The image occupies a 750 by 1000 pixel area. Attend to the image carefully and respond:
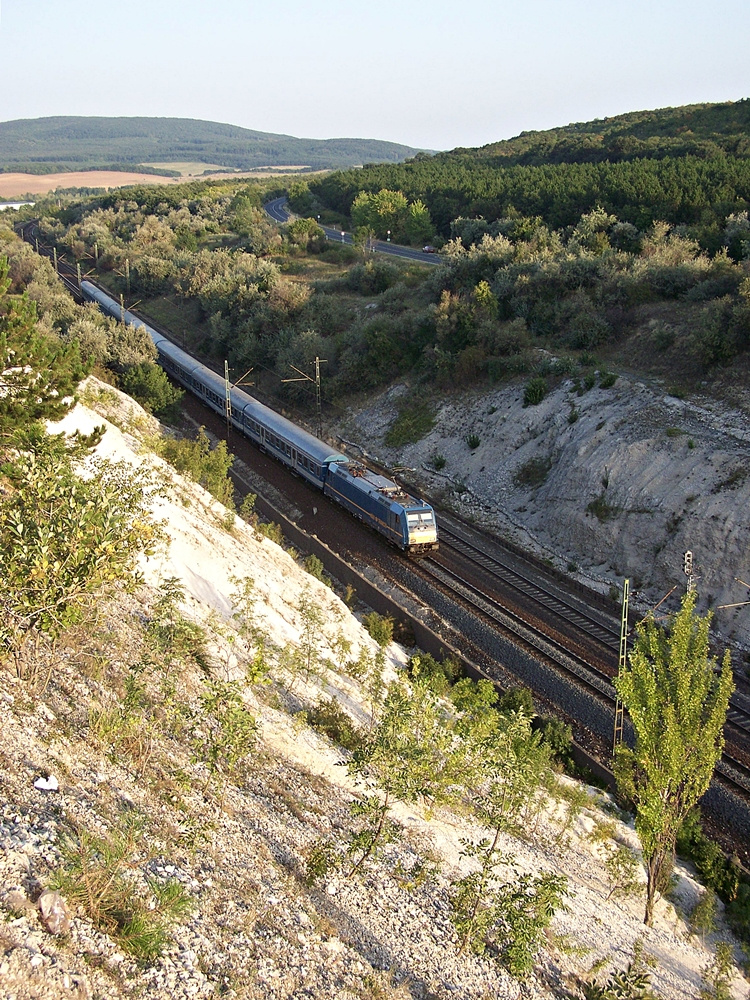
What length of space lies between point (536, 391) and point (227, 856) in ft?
99.1

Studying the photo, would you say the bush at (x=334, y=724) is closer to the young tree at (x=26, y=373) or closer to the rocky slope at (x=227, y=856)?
the rocky slope at (x=227, y=856)

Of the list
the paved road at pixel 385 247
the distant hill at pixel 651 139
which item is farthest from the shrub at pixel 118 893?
the distant hill at pixel 651 139

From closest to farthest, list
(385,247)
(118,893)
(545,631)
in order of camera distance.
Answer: (118,893) → (545,631) → (385,247)

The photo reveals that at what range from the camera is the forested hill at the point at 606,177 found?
50.0 metres

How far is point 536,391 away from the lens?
121ft

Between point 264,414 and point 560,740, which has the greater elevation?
point 264,414

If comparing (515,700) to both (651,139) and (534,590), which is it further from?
(651,139)

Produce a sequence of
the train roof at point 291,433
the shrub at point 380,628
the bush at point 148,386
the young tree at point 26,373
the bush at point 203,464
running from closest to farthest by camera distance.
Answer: the young tree at point 26,373
the shrub at point 380,628
the bush at point 203,464
the train roof at point 291,433
the bush at point 148,386

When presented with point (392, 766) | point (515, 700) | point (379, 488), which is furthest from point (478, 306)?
point (392, 766)

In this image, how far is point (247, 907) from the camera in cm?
924

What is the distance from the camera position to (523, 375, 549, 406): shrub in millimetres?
36719

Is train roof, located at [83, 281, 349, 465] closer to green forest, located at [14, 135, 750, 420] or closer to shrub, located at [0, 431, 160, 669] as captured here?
green forest, located at [14, 135, 750, 420]

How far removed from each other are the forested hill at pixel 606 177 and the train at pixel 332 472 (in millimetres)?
27328

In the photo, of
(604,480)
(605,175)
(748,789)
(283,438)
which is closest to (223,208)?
(605,175)
